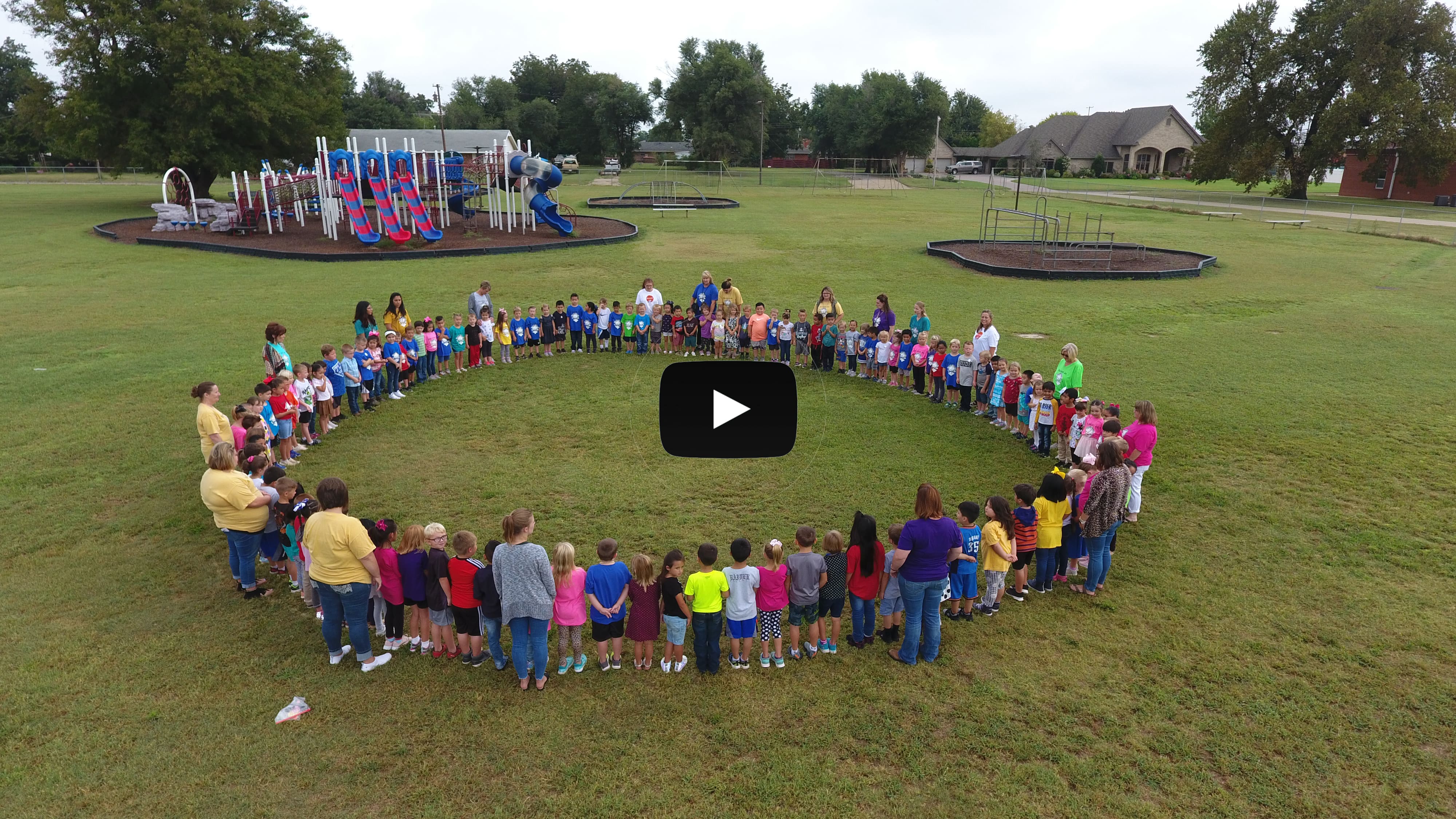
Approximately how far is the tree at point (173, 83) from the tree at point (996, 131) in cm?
8893

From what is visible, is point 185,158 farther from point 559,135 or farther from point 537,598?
point 559,135

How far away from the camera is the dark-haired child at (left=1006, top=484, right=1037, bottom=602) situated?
24.0 feet

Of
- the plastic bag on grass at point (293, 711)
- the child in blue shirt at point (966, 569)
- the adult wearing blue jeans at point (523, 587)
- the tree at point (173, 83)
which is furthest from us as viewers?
the tree at point (173, 83)

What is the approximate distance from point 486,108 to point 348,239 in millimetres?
80409

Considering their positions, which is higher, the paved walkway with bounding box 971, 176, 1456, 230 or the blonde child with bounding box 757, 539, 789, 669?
the paved walkway with bounding box 971, 176, 1456, 230

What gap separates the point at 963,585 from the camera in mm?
7066

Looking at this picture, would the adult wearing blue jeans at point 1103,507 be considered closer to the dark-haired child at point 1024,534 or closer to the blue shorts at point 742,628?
Answer: the dark-haired child at point 1024,534

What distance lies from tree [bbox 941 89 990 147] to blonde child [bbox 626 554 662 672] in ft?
376

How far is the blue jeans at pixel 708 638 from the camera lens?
20.9ft

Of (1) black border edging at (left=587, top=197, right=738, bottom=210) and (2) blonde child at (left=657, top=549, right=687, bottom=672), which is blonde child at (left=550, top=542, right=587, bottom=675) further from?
(1) black border edging at (left=587, top=197, right=738, bottom=210)

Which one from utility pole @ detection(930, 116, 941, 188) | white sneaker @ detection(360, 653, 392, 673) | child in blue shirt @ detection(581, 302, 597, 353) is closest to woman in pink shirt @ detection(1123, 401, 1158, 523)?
white sneaker @ detection(360, 653, 392, 673)

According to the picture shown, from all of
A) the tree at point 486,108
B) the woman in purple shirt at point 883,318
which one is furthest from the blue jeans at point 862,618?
the tree at point 486,108

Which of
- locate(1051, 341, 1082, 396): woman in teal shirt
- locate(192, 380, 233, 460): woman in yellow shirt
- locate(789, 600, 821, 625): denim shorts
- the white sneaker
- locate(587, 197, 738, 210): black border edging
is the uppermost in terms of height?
locate(587, 197, 738, 210): black border edging

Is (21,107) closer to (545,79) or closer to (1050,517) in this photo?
(1050,517)
